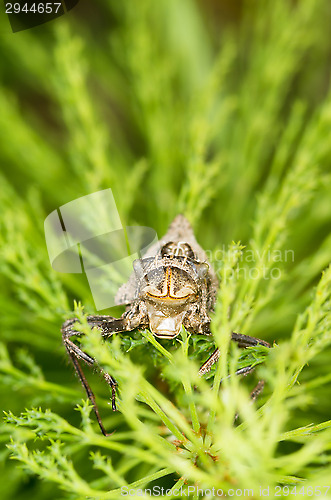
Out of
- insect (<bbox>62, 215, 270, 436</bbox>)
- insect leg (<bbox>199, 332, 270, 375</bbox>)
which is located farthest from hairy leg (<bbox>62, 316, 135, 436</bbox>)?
insect leg (<bbox>199, 332, 270, 375</bbox>)

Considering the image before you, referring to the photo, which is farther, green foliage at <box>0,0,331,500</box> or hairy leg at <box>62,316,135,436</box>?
hairy leg at <box>62,316,135,436</box>

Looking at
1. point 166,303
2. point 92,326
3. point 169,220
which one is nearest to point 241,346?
point 166,303

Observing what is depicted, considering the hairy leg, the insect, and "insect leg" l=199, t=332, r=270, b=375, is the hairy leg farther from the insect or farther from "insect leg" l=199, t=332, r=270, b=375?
"insect leg" l=199, t=332, r=270, b=375

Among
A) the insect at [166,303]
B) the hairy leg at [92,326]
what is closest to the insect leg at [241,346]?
the insect at [166,303]

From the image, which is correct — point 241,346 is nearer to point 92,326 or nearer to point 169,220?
point 92,326

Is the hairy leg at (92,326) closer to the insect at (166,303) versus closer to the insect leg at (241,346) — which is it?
the insect at (166,303)

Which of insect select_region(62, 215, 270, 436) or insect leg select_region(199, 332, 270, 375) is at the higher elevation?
insect select_region(62, 215, 270, 436)
